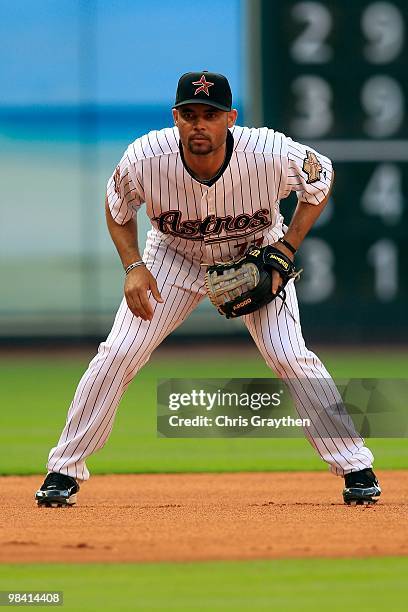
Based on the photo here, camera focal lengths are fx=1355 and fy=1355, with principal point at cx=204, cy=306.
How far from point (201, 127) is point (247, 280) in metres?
0.52

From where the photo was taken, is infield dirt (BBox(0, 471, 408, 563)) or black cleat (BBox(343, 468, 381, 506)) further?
black cleat (BBox(343, 468, 381, 506))

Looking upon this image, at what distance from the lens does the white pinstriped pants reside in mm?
4473

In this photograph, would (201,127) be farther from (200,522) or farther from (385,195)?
(385,195)

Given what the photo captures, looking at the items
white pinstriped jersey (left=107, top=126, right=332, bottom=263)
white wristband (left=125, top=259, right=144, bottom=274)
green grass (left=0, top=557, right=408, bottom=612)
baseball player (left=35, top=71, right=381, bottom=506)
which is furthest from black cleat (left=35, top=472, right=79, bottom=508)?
green grass (left=0, top=557, right=408, bottom=612)

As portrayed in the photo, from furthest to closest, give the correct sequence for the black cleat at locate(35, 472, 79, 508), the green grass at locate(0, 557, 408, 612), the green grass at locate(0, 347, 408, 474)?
1. the green grass at locate(0, 347, 408, 474)
2. the black cleat at locate(35, 472, 79, 508)
3. the green grass at locate(0, 557, 408, 612)

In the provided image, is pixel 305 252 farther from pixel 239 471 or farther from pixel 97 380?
pixel 97 380

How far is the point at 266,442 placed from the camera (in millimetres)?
7246

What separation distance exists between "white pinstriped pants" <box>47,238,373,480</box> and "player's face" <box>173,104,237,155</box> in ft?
1.50

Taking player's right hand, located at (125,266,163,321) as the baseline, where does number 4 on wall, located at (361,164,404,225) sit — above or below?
above

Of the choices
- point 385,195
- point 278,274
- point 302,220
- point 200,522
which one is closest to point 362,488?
point 200,522

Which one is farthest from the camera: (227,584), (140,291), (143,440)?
(143,440)

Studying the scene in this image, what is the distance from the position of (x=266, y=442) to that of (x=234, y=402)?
7.16 ft

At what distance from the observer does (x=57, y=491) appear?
449cm

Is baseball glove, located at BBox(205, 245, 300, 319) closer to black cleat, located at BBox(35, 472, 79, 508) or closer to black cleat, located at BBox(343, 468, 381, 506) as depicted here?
black cleat, located at BBox(343, 468, 381, 506)
